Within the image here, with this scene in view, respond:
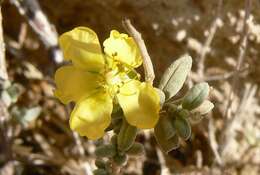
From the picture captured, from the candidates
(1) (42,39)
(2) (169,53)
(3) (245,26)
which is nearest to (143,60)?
(3) (245,26)

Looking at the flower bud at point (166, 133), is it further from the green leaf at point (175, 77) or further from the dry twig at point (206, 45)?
the dry twig at point (206, 45)

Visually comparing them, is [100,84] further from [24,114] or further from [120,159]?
[24,114]

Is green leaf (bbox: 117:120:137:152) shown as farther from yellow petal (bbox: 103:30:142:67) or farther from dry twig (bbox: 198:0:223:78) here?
dry twig (bbox: 198:0:223:78)

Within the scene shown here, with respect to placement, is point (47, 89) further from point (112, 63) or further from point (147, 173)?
point (112, 63)

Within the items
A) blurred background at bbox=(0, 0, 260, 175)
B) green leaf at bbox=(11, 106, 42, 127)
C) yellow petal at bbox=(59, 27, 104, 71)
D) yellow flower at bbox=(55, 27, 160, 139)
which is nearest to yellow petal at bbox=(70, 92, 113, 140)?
yellow flower at bbox=(55, 27, 160, 139)

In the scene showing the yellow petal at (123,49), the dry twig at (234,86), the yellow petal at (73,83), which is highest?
the yellow petal at (123,49)

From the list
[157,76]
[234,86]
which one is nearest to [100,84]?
[234,86]

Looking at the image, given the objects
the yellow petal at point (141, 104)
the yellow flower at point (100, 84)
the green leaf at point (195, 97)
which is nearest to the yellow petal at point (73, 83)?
the yellow flower at point (100, 84)

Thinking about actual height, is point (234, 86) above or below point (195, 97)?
below
